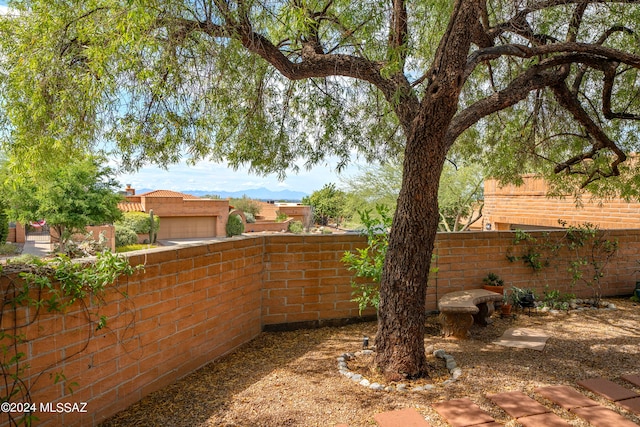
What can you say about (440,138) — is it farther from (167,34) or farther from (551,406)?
(167,34)

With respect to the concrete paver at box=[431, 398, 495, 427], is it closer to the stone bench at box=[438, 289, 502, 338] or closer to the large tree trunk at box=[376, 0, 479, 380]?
the large tree trunk at box=[376, 0, 479, 380]

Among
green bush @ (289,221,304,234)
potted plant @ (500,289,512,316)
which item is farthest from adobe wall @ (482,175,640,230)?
green bush @ (289,221,304,234)

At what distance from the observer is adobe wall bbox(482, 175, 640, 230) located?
928 centimetres

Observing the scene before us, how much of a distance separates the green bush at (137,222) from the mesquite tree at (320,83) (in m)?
23.6

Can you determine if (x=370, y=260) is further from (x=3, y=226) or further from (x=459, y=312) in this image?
(x=3, y=226)

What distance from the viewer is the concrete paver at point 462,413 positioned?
265 cm

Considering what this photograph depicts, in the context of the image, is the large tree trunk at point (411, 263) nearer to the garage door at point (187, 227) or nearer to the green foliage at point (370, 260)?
the green foliage at point (370, 260)

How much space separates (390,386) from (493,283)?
3.42m

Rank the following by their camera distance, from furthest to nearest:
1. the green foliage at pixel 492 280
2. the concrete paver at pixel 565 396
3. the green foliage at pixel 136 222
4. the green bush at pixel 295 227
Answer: the green bush at pixel 295 227 < the green foliage at pixel 136 222 < the green foliage at pixel 492 280 < the concrete paver at pixel 565 396

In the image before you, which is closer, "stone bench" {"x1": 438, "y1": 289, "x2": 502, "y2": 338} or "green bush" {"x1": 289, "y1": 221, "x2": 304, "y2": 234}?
"stone bench" {"x1": 438, "y1": 289, "x2": 502, "y2": 338}

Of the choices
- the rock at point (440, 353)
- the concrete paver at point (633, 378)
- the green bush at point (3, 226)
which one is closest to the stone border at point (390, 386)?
the rock at point (440, 353)

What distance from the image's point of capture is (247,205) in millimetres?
43906

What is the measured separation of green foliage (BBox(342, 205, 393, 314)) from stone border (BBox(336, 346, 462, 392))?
0.78 m

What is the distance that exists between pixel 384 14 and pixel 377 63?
920 millimetres
